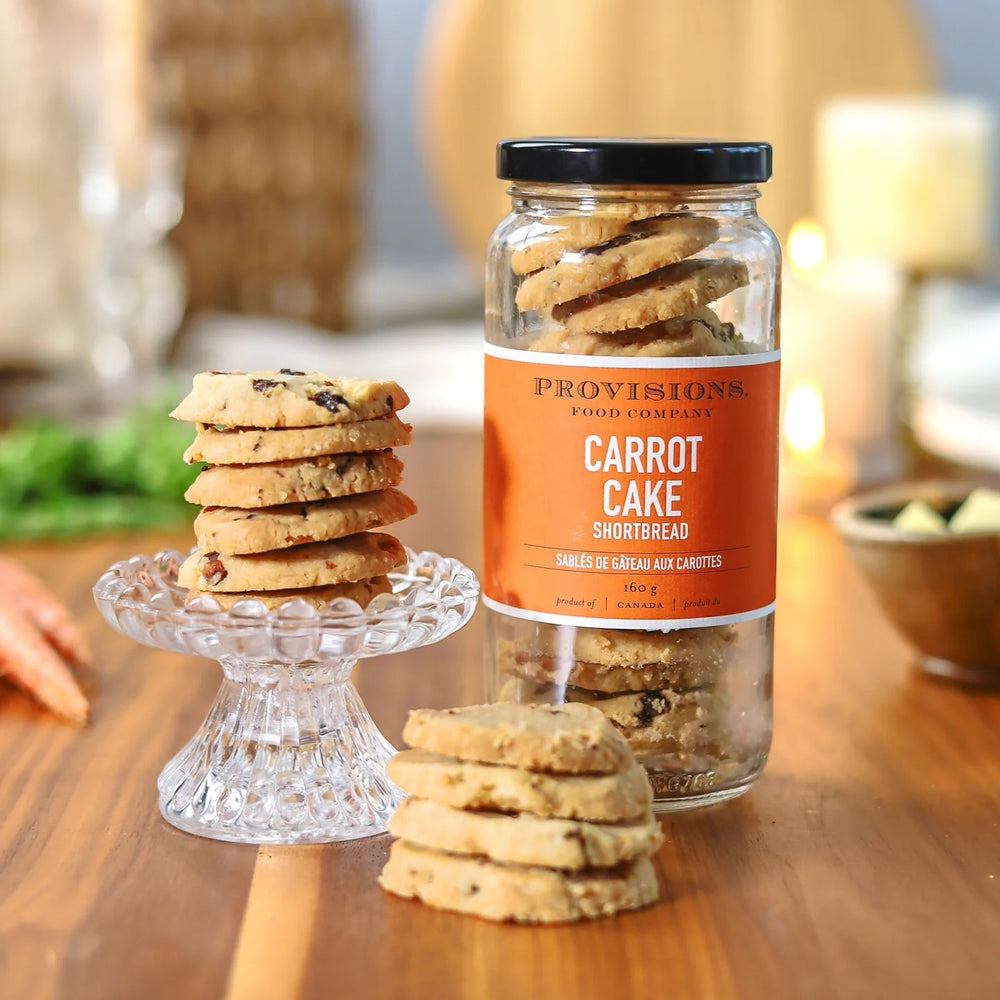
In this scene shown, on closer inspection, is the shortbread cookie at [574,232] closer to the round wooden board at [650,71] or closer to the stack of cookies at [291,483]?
the stack of cookies at [291,483]

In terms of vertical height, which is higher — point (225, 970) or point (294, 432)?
point (294, 432)

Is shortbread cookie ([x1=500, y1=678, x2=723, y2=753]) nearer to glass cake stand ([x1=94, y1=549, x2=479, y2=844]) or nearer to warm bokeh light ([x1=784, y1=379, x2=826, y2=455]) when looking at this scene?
glass cake stand ([x1=94, y1=549, x2=479, y2=844])

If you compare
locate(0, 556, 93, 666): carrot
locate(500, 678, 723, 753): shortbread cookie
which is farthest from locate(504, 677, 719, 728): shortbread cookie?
locate(0, 556, 93, 666): carrot

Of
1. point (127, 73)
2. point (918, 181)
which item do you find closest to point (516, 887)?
point (918, 181)

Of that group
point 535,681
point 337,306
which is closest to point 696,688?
point 535,681

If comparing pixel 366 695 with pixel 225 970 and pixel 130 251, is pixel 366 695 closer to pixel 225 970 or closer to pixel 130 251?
pixel 225 970

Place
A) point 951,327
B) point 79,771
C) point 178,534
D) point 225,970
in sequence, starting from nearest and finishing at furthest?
point 225,970
point 79,771
point 178,534
point 951,327
